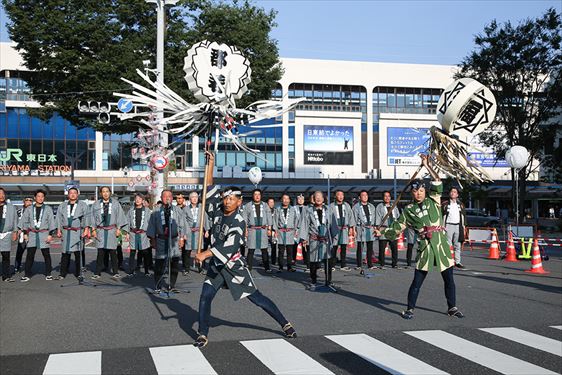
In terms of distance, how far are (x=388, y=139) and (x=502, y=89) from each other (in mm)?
25351

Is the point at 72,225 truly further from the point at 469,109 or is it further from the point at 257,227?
the point at 469,109

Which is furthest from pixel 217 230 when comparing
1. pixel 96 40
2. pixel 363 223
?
pixel 96 40

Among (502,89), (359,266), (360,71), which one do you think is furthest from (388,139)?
(359,266)

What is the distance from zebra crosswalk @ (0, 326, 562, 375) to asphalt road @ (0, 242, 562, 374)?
20 millimetres

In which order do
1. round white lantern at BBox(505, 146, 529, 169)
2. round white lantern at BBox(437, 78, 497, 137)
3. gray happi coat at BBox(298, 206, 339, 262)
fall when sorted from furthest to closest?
round white lantern at BBox(505, 146, 529, 169) → gray happi coat at BBox(298, 206, 339, 262) → round white lantern at BBox(437, 78, 497, 137)

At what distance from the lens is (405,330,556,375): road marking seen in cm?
519

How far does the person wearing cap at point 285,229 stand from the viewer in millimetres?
13383

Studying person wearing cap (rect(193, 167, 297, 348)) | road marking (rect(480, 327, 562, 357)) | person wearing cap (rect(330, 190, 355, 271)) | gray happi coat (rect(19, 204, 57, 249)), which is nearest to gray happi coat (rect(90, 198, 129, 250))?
gray happi coat (rect(19, 204, 57, 249))

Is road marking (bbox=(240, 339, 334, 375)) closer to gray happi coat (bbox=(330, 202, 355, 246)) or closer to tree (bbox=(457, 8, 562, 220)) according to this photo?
gray happi coat (bbox=(330, 202, 355, 246))

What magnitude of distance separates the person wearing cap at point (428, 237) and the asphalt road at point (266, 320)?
39 cm

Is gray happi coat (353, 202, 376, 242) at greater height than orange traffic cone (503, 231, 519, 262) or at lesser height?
greater

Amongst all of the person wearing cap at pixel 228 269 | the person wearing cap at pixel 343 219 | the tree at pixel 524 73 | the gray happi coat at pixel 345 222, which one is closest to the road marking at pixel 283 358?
the person wearing cap at pixel 228 269

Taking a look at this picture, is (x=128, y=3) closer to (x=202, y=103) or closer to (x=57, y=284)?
(x=57, y=284)

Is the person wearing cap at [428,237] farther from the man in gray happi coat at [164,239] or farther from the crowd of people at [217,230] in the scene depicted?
the man in gray happi coat at [164,239]
